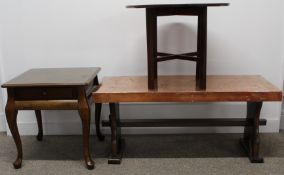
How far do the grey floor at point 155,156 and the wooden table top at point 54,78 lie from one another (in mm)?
652

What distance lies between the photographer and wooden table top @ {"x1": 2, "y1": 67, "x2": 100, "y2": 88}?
212 cm

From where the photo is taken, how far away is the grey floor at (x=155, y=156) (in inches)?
89.4

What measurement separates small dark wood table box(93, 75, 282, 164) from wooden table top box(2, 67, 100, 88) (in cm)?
14

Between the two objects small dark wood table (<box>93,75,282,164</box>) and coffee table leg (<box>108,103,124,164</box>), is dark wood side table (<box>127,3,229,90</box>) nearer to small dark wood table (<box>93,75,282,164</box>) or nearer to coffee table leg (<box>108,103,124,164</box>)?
small dark wood table (<box>93,75,282,164</box>)

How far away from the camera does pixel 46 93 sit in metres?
2.15

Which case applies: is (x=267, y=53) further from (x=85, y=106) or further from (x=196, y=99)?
(x=85, y=106)

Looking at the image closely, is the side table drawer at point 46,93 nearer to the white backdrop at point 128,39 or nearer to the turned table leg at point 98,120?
the turned table leg at point 98,120

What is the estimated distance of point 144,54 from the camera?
2.75 meters

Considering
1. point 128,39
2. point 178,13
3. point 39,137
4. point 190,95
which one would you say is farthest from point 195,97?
point 39,137

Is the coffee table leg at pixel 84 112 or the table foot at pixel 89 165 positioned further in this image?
the table foot at pixel 89 165

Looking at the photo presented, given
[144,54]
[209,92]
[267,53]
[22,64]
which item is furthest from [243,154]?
[22,64]

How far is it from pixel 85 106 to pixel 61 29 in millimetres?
889

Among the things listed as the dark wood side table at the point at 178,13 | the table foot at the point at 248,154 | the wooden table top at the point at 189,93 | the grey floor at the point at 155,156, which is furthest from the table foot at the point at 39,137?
the table foot at the point at 248,154

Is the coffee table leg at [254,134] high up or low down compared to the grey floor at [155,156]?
up
